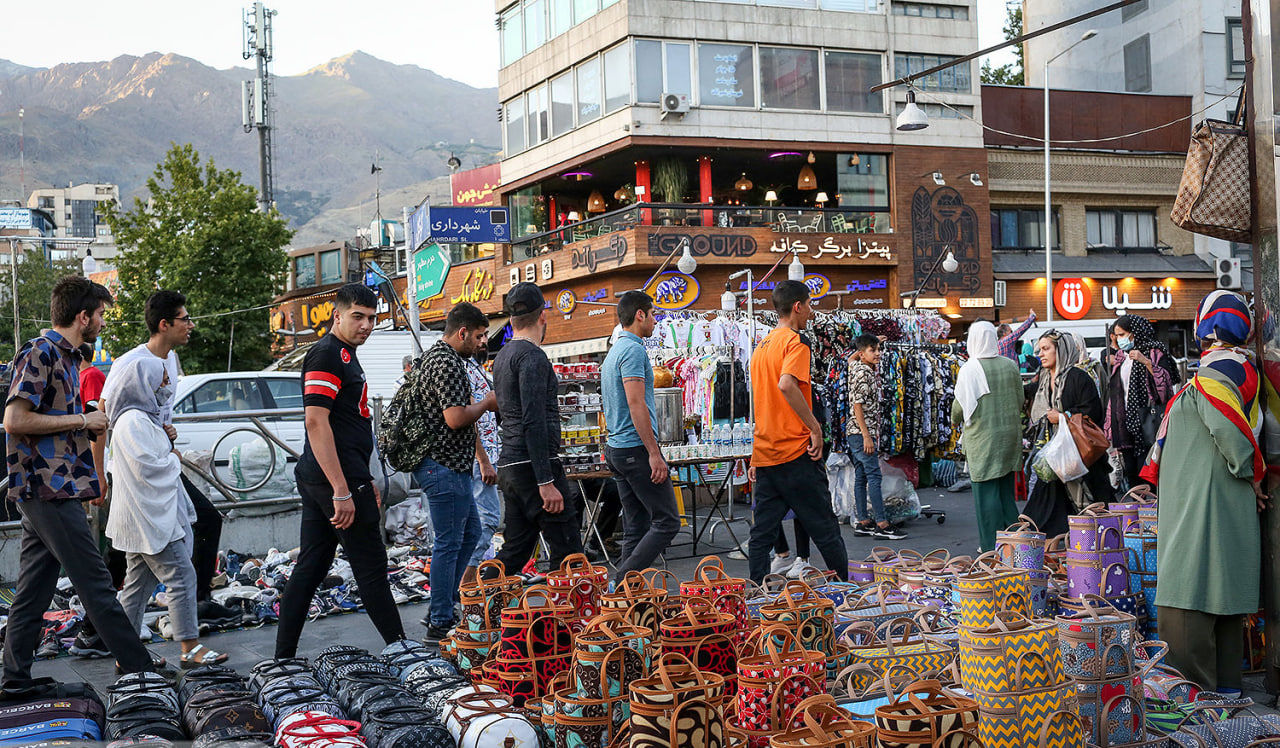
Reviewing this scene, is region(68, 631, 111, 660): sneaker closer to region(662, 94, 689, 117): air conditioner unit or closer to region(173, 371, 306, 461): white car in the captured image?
region(173, 371, 306, 461): white car

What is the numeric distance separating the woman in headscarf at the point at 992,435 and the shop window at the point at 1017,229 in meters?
25.2

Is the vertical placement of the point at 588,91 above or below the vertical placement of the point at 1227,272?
above

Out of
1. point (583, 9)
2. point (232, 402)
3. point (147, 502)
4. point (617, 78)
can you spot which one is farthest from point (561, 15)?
point (147, 502)

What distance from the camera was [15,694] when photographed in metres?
4.71

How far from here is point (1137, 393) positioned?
10.3m

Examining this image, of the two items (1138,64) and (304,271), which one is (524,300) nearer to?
(1138,64)

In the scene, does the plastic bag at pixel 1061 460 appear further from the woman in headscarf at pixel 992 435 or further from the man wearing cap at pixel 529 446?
the man wearing cap at pixel 529 446

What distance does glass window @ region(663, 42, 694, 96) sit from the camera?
1099 inches

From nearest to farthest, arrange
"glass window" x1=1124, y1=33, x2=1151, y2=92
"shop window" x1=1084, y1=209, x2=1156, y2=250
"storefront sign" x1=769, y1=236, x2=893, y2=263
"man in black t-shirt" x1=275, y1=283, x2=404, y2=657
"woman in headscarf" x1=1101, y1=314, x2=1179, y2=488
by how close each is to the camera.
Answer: "man in black t-shirt" x1=275, y1=283, x2=404, y2=657, "woman in headscarf" x1=1101, y1=314, x2=1179, y2=488, "storefront sign" x1=769, y1=236, x2=893, y2=263, "shop window" x1=1084, y1=209, x2=1156, y2=250, "glass window" x1=1124, y1=33, x2=1151, y2=92

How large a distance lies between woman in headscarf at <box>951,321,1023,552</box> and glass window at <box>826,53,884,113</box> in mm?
22769

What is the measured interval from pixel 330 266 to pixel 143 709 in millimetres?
48003

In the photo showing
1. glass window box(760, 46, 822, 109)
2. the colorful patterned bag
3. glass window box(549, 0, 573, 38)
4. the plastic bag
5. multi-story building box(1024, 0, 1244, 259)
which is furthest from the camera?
multi-story building box(1024, 0, 1244, 259)

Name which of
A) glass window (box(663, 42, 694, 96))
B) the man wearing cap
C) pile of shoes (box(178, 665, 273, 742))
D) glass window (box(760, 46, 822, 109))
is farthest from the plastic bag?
glass window (box(760, 46, 822, 109))

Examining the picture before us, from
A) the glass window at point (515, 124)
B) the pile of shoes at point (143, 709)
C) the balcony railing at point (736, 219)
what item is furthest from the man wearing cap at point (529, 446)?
the glass window at point (515, 124)
